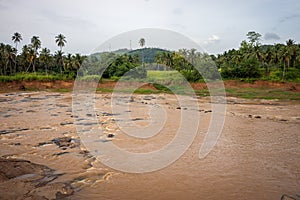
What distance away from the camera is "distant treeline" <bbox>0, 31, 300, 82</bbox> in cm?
4898

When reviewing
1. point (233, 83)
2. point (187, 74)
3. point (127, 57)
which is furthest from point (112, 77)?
point (233, 83)

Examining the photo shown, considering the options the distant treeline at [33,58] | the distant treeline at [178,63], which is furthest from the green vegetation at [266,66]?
the distant treeline at [33,58]

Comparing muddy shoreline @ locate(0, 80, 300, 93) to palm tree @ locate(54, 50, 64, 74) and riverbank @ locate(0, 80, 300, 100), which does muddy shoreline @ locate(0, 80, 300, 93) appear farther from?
palm tree @ locate(54, 50, 64, 74)

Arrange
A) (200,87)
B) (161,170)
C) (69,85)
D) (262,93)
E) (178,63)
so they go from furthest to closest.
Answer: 1. (178,63)
2. (69,85)
3. (200,87)
4. (262,93)
5. (161,170)

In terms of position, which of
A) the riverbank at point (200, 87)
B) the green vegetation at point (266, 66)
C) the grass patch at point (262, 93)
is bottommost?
the grass patch at point (262, 93)

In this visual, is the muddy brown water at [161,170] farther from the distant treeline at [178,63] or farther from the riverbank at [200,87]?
the distant treeline at [178,63]

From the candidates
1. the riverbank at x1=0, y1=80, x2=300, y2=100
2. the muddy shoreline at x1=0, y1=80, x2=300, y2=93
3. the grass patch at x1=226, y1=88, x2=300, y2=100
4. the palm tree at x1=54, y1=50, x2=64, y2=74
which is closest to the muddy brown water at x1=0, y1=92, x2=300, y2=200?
the grass patch at x1=226, y1=88, x2=300, y2=100

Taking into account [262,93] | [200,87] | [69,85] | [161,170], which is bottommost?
[161,170]

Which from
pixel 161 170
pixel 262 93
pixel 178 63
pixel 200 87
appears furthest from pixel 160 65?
pixel 161 170

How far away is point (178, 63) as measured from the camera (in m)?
65.4

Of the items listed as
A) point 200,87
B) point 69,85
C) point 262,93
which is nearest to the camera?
point 262,93

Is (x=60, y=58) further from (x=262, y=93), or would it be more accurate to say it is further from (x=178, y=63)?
(x=262, y=93)

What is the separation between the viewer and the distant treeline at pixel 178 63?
1928 inches

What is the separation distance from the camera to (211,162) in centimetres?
815
